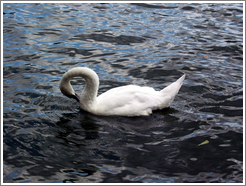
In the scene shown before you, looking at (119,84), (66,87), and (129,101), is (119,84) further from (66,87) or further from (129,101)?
(66,87)

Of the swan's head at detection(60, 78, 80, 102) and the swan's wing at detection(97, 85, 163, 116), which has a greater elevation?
the swan's head at detection(60, 78, 80, 102)

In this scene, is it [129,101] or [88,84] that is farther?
[88,84]

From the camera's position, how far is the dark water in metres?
5.10

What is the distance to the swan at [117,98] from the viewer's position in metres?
6.76

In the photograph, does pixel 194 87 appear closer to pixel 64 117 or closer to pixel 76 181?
pixel 64 117

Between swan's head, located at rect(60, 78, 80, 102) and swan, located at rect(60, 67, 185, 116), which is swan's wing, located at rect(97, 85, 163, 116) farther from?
swan's head, located at rect(60, 78, 80, 102)

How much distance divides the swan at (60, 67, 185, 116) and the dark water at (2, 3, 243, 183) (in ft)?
→ 0.59

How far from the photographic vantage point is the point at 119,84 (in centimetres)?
834

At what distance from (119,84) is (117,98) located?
62.3 inches

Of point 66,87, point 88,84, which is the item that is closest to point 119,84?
point 88,84

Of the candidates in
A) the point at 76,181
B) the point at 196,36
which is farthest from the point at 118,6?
the point at 76,181

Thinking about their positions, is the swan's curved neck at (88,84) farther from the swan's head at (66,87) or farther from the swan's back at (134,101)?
the swan's back at (134,101)

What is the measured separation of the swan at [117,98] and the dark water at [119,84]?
0.18 metres

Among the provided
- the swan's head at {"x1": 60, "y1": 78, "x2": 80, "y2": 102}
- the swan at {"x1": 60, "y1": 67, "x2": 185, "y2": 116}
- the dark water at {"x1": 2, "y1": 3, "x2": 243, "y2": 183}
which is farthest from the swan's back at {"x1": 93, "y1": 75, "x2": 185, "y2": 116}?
the swan's head at {"x1": 60, "y1": 78, "x2": 80, "y2": 102}
